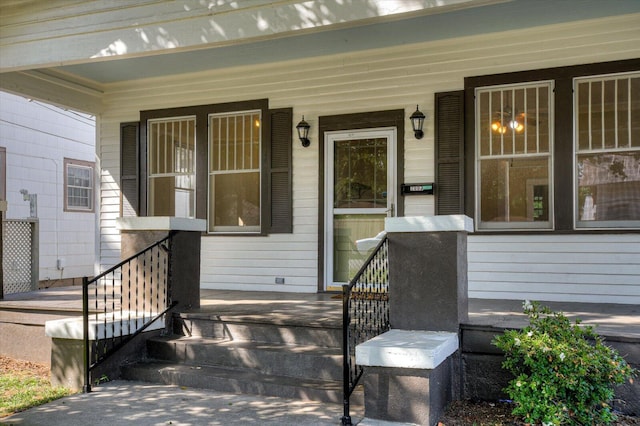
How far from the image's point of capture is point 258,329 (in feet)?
15.5

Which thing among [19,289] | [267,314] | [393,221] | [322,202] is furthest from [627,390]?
[19,289]

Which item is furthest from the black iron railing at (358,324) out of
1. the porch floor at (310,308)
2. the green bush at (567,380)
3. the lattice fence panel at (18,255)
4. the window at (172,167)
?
the lattice fence panel at (18,255)

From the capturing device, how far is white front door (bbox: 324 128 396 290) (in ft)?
21.2

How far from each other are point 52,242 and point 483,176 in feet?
26.8

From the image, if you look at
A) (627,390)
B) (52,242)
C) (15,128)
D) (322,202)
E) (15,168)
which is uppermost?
(15,128)

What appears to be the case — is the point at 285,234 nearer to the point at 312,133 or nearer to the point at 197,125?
the point at 312,133

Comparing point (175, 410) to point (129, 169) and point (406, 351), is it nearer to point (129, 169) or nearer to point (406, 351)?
point (406, 351)

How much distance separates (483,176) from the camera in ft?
20.0

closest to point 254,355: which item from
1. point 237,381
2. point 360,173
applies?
point 237,381

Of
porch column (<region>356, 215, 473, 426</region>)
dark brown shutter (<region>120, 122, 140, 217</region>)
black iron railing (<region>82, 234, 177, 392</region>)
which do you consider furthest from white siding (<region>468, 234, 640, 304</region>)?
dark brown shutter (<region>120, 122, 140, 217</region>)

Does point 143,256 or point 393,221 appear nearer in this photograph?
point 393,221

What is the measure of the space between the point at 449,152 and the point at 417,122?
49 cm

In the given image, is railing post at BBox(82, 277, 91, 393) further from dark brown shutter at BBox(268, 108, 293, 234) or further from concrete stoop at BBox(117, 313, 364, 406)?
dark brown shutter at BBox(268, 108, 293, 234)

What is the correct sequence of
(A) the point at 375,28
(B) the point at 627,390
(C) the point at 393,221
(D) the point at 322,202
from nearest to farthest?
(B) the point at 627,390 → (C) the point at 393,221 → (A) the point at 375,28 → (D) the point at 322,202
